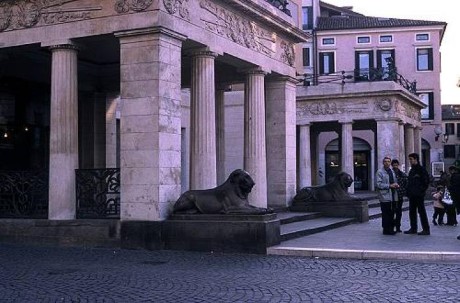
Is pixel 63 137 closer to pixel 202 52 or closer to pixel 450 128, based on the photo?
pixel 202 52

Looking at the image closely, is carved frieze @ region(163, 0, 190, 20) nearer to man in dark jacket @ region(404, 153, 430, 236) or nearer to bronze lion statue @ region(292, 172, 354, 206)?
man in dark jacket @ region(404, 153, 430, 236)

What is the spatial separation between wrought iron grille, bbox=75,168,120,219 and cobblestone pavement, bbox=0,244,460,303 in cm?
181

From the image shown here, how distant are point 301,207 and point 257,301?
11736mm

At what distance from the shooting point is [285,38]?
67.2 ft

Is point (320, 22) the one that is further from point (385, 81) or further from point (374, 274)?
point (374, 274)

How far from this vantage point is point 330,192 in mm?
20125

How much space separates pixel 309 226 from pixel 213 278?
6670mm

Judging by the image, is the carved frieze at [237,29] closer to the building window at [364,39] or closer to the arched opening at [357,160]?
the arched opening at [357,160]

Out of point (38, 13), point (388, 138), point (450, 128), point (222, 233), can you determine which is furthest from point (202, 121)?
point (450, 128)

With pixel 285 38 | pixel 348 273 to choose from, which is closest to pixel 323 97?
pixel 285 38

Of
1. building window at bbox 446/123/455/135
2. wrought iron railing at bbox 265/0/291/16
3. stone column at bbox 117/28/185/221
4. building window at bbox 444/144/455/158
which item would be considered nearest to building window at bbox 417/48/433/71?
building window at bbox 444/144/455/158

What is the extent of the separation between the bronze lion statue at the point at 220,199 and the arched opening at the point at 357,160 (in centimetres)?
3852

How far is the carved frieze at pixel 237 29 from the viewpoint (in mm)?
15953

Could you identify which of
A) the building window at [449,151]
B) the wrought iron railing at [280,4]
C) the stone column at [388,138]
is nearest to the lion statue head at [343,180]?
the wrought iron railing at [280,4]
